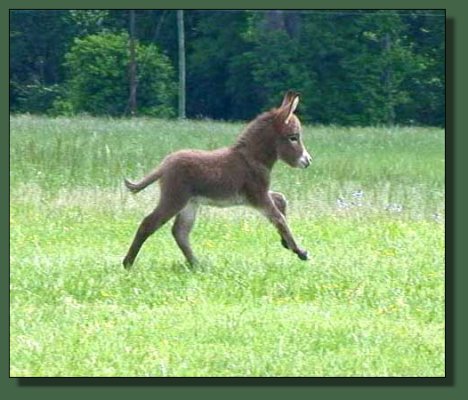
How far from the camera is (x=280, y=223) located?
9.84 m

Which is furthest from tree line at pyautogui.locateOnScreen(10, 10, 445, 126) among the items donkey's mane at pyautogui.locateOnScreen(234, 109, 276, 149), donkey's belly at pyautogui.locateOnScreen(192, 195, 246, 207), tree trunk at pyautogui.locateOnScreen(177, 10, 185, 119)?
donkey's belly at pyautogui.locateOnScreen(192, 195, 246, 207)

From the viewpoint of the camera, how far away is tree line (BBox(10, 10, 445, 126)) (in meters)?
20.8

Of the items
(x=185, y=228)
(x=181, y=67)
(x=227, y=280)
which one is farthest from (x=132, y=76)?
(x=227, y=280)

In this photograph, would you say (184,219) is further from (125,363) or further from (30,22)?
(30,22)

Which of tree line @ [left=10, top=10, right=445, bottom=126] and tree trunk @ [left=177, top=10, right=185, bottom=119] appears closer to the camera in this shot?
tree line @ [left=10, top=10, right=445, bottom=126]

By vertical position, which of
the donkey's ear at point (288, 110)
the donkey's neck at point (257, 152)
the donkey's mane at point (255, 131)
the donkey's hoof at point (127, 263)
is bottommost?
the donkey's hoof at point (127, 263)

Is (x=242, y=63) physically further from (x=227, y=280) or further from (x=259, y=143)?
(x=227, y=280)

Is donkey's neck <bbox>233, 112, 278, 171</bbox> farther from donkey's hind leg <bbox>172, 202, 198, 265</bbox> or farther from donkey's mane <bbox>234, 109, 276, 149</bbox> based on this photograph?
donkey's hind leg <bbox>172, 202, 198, 265</bbox>

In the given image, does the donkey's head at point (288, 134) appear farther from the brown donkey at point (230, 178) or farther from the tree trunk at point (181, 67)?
the tree trunk at point (181, 67)

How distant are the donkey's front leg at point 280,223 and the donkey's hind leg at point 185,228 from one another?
0.51 m

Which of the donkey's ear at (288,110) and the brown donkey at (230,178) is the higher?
the donkey's ear at (288,110)

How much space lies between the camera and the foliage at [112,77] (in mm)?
20969

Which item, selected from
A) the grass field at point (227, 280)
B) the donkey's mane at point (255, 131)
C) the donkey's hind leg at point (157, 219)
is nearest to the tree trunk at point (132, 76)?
the grass field at point (227, 280)

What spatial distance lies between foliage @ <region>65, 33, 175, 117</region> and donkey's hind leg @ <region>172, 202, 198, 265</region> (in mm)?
10195
